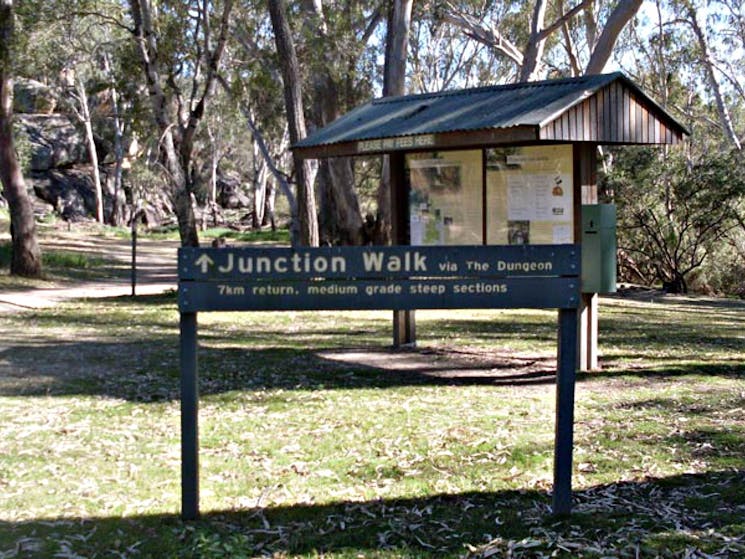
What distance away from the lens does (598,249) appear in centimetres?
858

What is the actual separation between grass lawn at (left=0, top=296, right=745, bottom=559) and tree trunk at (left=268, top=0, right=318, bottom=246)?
5836mm

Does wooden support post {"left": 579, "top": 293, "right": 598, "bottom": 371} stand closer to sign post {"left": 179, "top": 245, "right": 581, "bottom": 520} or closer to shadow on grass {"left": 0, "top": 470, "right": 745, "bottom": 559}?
shadow on grass {"left": 0, "top": 470, "right": 745, "bottom": 559}

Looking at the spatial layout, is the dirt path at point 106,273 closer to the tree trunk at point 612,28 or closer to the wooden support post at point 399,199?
the wooden support post at point 399,199

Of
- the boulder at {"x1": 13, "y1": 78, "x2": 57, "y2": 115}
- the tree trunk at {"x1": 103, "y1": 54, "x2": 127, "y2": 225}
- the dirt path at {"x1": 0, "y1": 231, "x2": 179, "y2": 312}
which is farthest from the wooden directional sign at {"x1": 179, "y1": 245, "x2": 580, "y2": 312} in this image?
the tree trunk at {"x1": 103, "y1": 54, "x2": 127, "y2": 225}

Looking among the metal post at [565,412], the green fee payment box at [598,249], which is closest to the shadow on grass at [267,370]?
the green fee payment box at [598,249]

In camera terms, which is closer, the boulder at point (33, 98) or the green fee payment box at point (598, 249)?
the green fee payment box at point (598, 249)

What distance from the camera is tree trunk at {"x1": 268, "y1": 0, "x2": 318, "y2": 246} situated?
16797 mm

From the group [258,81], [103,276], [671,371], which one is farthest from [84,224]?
[671,371]

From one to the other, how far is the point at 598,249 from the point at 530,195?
85cm

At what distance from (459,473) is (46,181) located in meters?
48.4

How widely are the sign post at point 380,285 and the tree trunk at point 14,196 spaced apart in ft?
54.2

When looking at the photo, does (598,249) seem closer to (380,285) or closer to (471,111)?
(471,111)

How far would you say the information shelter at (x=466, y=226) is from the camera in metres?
4.62

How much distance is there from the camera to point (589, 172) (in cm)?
884
